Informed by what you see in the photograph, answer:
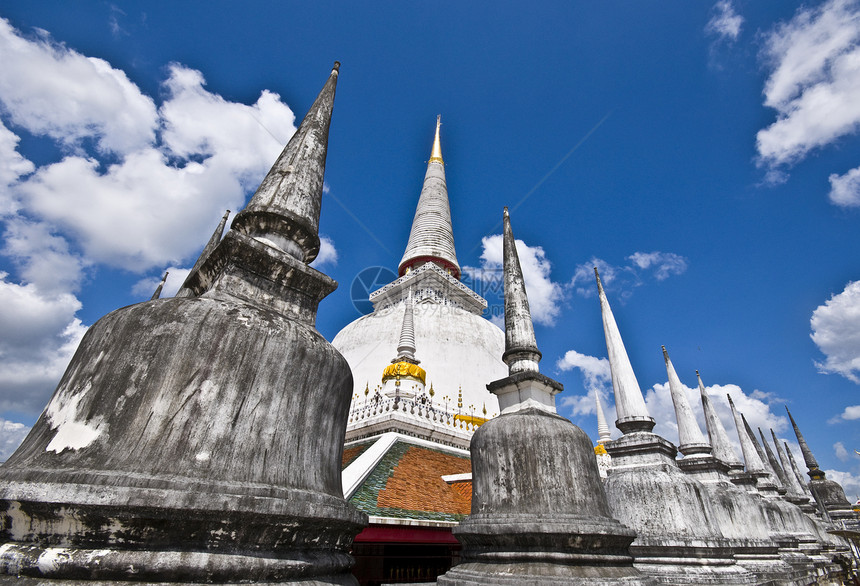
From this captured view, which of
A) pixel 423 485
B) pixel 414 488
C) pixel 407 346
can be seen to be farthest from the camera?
pixel 407 346

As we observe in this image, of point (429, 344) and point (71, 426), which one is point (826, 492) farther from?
point (71, 426)

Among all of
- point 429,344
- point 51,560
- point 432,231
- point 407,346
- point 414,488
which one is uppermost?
point 432,231

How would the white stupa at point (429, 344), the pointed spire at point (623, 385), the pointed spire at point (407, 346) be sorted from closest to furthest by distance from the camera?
the pointed spire at point (623, 385), the white stupa at point (429, 344), the pointed spire at point (407, 346)

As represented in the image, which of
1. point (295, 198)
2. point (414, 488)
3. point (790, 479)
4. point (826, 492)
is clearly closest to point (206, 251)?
point (295, 198)

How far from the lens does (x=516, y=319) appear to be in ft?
16.1

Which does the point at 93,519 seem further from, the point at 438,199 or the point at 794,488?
the point at 438,199

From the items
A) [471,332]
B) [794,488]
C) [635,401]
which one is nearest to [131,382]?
[635,401]

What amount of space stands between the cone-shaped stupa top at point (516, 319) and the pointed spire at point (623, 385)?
98.6 inches

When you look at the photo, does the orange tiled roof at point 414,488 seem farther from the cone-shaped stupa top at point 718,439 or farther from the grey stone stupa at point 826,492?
the grey stone stupa at point 826,492

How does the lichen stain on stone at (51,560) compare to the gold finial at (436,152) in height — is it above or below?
below

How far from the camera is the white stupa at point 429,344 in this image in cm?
1186

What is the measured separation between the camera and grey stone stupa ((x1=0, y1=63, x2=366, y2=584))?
153 centimetres

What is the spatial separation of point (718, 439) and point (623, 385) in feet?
20.4

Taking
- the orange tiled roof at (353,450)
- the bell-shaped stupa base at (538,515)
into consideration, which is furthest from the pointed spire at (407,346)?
the bell-shaped stupa base at (538,515)
